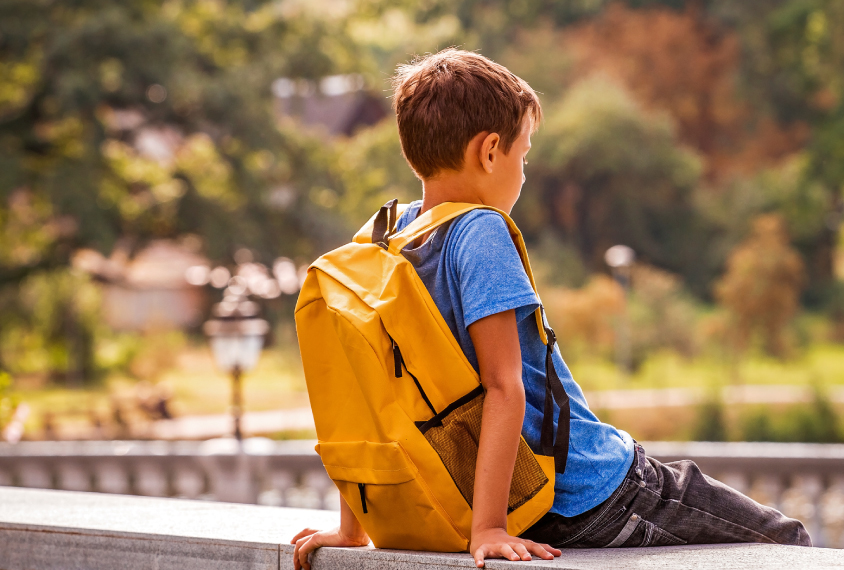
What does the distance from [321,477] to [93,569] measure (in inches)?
202

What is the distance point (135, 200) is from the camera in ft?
67.9

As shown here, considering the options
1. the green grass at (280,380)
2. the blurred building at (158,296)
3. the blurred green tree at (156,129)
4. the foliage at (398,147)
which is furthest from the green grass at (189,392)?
the blurred building at (158,296)

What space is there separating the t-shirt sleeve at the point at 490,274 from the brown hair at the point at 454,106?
17 cm

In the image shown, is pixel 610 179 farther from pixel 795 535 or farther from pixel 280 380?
pixel 795 535

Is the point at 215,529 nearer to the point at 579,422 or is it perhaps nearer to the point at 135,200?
the point at 579,422

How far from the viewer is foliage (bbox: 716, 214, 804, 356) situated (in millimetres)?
23688

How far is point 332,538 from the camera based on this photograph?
196 centimetres

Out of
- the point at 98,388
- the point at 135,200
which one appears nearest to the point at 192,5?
the point at 135,200

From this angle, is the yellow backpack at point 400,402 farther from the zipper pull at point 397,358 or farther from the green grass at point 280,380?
the green grass at point 280,380

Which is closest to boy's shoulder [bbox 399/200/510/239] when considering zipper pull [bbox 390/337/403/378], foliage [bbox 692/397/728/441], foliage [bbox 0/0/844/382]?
zipper pull [bbox 390/337/403/378]

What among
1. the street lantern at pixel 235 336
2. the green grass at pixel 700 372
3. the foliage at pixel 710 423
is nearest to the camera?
the street lantern at pixel 235 336

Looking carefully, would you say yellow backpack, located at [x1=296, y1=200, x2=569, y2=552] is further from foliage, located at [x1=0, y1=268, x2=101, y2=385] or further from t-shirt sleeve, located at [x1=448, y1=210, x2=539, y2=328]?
foliage, located at [x1=0, y1=268, x2=101, y2=385]

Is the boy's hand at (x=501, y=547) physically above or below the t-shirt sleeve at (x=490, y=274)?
below

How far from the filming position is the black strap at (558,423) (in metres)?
1.80
